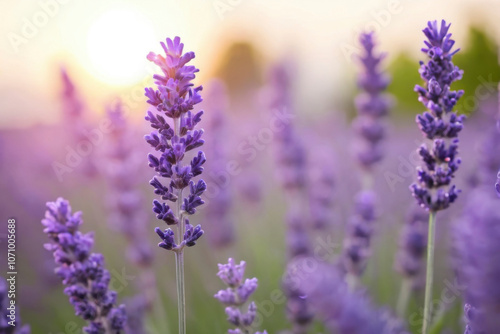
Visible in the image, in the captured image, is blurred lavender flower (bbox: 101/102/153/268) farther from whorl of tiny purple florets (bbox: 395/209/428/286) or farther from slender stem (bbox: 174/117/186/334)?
slender stem (bbox: 174/117/186/334)

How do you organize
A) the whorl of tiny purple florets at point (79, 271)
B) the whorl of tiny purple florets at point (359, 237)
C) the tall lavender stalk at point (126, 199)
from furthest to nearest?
the tall lavender stalk at point (126, 199), the whorl of tiny purple florets at point (359, 237), the whorl of tiny purple florets at point (79, 271)

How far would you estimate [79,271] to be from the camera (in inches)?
86.2

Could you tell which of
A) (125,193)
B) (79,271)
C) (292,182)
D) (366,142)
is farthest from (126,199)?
(366,142)

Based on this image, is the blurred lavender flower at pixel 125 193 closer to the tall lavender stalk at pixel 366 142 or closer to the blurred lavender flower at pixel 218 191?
the blurred lavender flower at pixel 218 191

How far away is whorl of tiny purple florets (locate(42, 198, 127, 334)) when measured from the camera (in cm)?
220

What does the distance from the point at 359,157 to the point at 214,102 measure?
6.94 feet

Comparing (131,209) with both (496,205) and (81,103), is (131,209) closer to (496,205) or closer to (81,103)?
(81,103)

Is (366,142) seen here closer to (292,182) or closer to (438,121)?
(292,182)

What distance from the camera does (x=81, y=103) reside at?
5.89 metres

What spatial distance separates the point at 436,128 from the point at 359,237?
1831 millimetres

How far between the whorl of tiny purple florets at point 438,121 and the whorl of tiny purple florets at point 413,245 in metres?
1.93

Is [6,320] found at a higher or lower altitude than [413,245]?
lower

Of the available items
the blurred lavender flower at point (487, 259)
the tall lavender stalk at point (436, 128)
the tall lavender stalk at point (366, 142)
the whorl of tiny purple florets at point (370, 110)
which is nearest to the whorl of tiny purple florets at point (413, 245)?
the tall lavender stalk at point (366, 142)

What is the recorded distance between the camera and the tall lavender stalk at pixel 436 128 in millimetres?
2215
